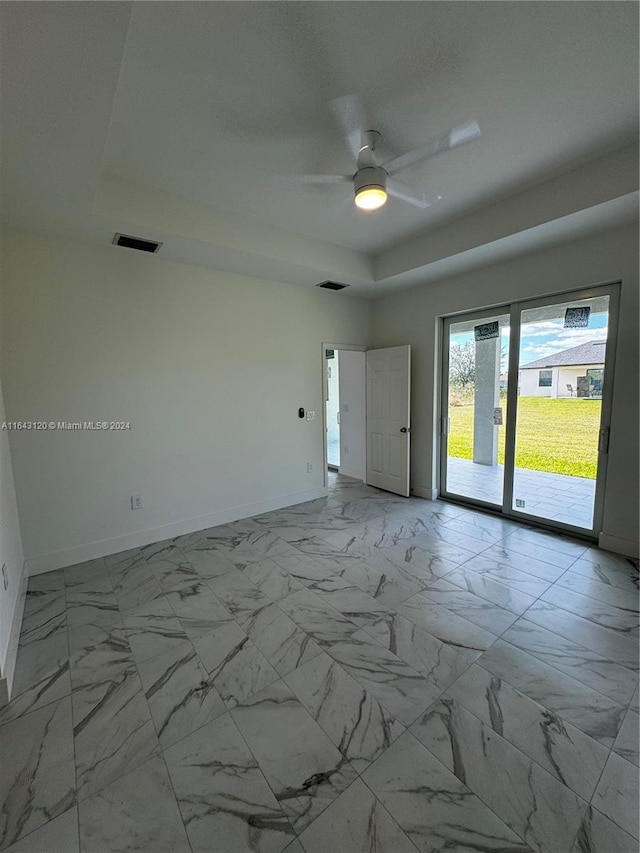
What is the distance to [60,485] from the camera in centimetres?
295

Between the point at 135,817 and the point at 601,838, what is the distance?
1621 millimetres

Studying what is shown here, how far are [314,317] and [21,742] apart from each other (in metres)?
4.32

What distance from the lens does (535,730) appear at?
1536mm

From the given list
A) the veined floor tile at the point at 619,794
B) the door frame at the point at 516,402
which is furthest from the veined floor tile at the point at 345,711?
the door frame at the point at 516,402

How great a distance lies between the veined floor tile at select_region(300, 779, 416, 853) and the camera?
3.75 feet

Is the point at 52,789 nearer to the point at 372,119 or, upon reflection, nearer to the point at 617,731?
the point at 617,731

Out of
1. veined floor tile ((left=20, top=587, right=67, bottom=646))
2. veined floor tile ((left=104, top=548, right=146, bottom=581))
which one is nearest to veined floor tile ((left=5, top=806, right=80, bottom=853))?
veined floor tile ((left=20, top=587, right=67, bottom=646))

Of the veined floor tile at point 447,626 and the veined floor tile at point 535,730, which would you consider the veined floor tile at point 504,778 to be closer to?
the veined floor tile at point 535,730

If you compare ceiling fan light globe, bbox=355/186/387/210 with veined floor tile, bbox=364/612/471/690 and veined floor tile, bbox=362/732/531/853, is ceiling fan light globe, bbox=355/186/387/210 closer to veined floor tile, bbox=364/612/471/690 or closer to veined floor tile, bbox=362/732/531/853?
veined floor tile, bbox=364/612/471/690

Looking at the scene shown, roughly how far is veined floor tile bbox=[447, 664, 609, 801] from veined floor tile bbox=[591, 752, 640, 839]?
25mm

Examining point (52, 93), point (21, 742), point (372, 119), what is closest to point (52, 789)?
point (21, 742)

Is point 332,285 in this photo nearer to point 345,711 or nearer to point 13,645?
point 345,711

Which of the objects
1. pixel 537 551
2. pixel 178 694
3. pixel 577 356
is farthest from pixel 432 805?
pixel 577 356

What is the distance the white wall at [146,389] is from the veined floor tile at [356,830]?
2.78 m
